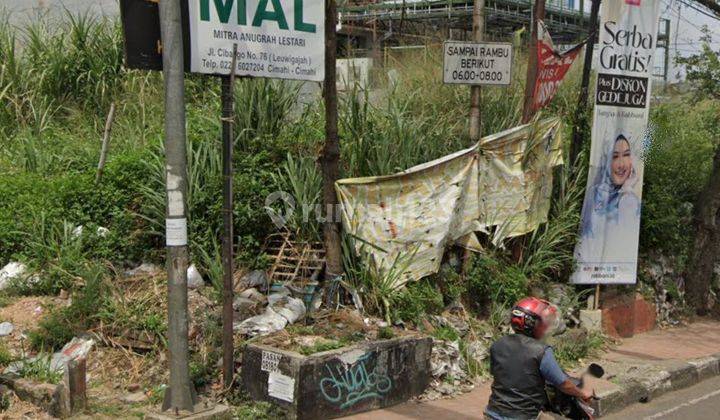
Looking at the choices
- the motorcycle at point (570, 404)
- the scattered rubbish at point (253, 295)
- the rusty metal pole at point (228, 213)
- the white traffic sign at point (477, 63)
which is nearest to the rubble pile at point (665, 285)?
the white traffic sign at point (477, 63)

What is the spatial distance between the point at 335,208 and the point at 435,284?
5.13 feet

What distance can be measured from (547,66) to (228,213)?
4602mm

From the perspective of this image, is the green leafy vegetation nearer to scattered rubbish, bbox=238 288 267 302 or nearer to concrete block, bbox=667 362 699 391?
scattered rubbish, bbox=238 288 267 302

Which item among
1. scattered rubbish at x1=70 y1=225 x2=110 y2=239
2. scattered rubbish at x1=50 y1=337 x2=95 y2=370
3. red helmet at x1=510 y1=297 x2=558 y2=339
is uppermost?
red helmet at x1=510 y1=297 x2=558 y2=339

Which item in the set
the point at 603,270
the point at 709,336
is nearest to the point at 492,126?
the point at 603,270

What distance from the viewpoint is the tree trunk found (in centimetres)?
1107

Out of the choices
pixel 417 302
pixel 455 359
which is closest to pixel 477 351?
pixel 455 359

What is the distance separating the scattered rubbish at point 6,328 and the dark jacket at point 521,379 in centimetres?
484

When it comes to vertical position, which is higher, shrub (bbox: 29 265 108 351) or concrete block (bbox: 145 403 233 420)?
shrub (bbox: 29 265 108 351)

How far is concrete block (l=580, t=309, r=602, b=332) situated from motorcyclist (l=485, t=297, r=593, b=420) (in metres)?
5.59

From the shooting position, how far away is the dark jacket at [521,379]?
430cm

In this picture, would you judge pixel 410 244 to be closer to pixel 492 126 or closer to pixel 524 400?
pixel 492 126

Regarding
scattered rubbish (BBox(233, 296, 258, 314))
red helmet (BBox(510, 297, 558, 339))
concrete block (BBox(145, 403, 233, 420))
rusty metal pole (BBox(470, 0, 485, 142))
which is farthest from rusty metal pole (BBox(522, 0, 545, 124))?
concrete block (BBox(145, 403, 233, 420))

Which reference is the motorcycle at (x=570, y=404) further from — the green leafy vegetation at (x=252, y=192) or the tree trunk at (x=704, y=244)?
the tree trunk at (x=704, y=244)
